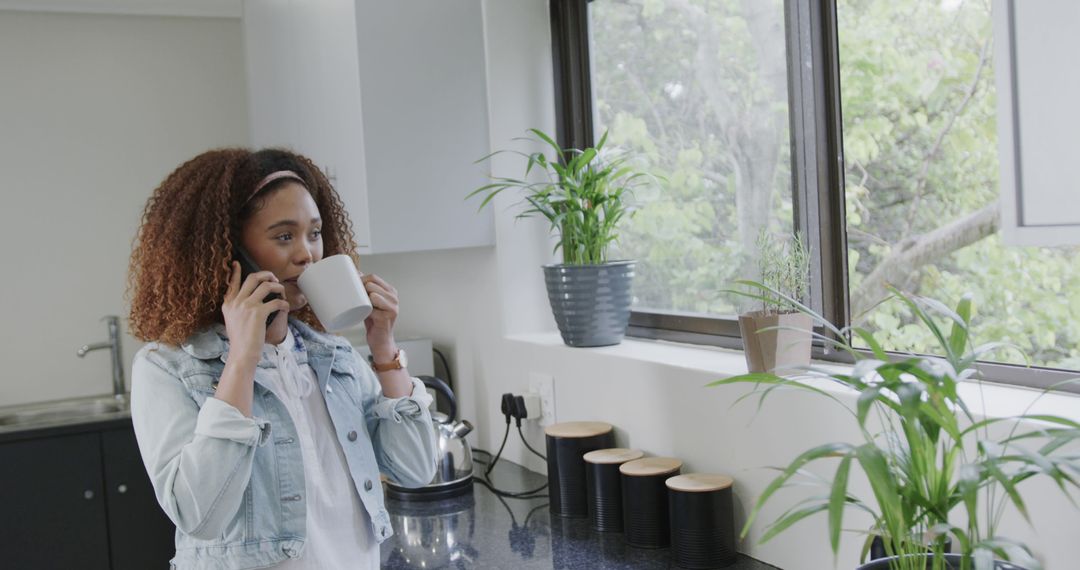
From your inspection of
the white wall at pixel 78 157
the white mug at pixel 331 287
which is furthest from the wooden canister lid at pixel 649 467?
the white wall at pixel 78 157

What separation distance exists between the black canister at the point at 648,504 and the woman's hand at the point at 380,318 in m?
0.51

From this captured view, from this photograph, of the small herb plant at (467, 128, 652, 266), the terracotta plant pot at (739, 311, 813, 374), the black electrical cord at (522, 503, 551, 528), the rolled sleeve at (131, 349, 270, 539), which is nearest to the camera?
the rolled sleeve at (131, 349, 270, 539)

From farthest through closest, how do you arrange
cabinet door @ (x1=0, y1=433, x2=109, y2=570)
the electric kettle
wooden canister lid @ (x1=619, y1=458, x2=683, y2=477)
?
cabinet door @ (x1=0, y1=433, x2=109, y2=570)
the electric kettle
wooden canister lid @ (x1=619, y1=458, x2=683, y2=477)

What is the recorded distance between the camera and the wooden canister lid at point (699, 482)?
5.43ft

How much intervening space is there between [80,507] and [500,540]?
1707 millimetres

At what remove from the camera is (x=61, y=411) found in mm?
3533

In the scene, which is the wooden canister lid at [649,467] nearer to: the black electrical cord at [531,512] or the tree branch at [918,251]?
the black electrical cord at [531,512]

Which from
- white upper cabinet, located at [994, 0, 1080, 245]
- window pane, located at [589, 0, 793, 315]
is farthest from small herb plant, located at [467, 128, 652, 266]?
white upper cabinet, located at [994, 0, 1080, 245]

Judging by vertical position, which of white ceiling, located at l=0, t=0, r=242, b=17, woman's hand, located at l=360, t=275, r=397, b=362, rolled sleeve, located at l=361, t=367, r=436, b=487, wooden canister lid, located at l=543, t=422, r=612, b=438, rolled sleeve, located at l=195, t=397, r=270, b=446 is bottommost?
wooden canister lid, located at l=543, t=422, r=612, b=438

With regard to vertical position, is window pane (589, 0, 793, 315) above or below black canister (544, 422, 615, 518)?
above

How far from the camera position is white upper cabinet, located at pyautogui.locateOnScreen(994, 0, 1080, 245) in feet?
2.75

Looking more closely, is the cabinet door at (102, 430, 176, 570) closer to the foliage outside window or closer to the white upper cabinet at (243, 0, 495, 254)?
the white upper cabinet at (243, 0, 495, 254)

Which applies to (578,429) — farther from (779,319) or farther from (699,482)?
(779,319)

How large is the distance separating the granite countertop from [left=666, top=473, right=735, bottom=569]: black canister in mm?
32
